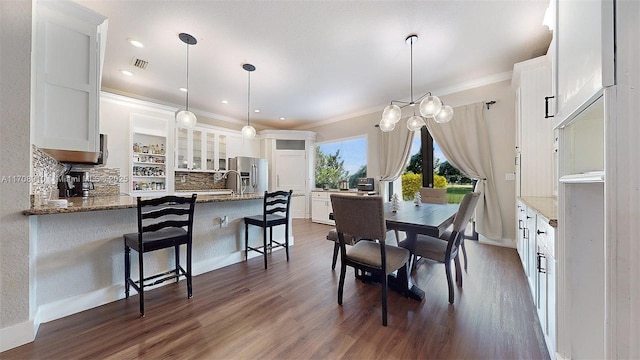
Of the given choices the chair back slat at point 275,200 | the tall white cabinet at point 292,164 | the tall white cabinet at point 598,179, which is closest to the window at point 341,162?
the tall white cabinet at point 292,164

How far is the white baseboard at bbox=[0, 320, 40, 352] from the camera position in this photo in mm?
1452

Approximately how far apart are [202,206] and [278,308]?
146cm

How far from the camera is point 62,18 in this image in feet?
5.98

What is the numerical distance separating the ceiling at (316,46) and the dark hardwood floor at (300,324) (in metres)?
2.65

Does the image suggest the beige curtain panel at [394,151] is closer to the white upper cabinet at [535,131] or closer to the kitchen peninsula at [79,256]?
the white upper cabinet at [535,131]

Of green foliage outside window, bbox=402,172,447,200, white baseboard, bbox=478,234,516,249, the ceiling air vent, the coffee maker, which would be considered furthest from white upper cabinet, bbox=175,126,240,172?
white baseboard, bbox=478,234,516,249

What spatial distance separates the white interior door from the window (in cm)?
45

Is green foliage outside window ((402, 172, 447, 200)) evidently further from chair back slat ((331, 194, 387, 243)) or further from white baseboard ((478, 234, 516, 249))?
chair back slat ((331, 194, 387, 243))

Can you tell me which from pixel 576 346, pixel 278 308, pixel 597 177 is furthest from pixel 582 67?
pixel 278 308

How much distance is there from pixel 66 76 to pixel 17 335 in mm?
1875

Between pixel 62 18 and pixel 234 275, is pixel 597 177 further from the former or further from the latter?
pixel 62 18

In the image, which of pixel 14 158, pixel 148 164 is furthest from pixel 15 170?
pixel 148 164

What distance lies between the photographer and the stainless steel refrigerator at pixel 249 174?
549 centimetres

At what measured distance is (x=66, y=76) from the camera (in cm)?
185
